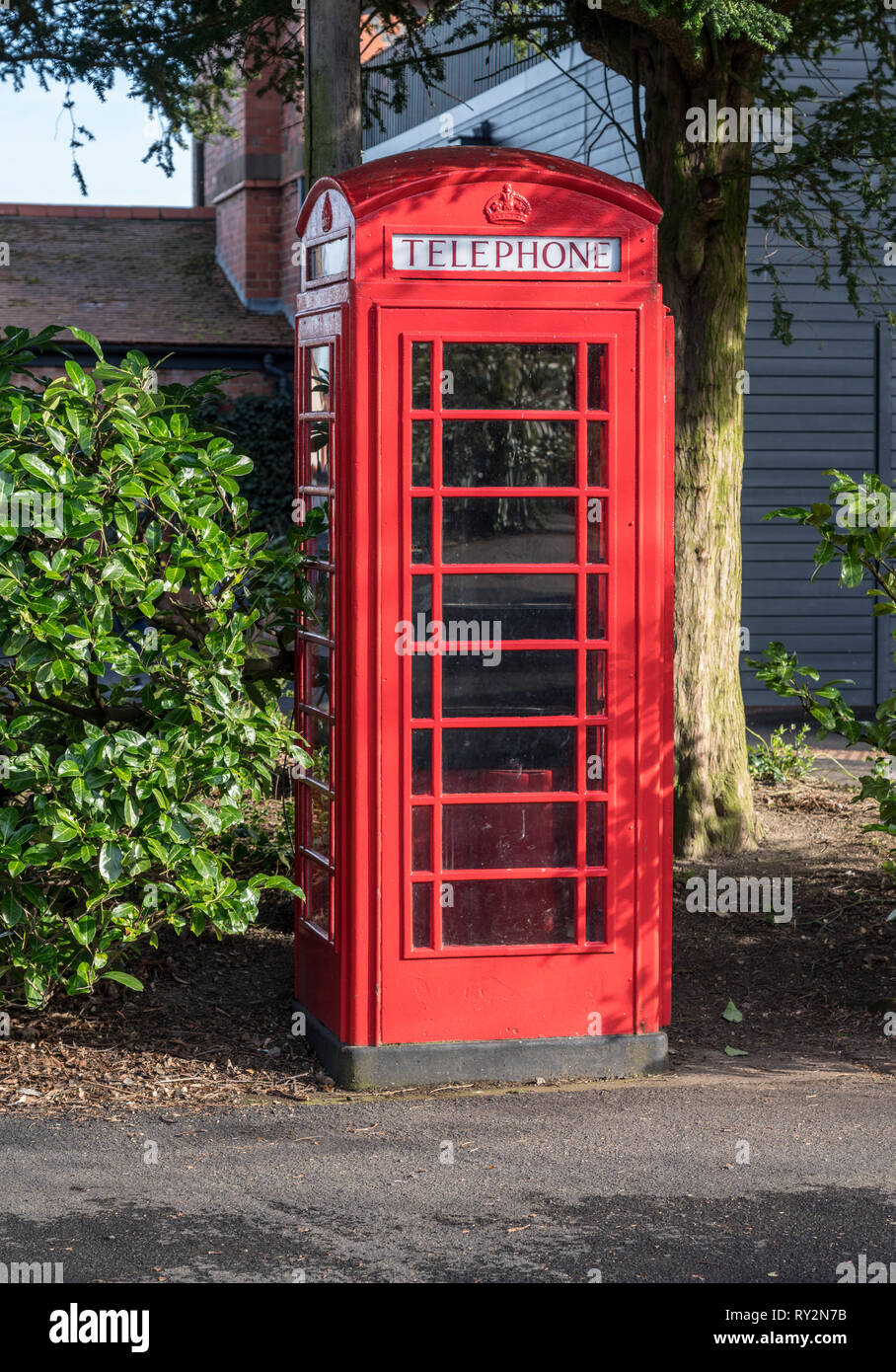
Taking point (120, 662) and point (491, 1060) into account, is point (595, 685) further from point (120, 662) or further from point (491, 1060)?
point (120, 662)

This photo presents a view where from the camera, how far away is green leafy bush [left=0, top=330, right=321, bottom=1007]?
507 centimetres

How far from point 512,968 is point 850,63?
1063 cm

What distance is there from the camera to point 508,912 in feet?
17.5

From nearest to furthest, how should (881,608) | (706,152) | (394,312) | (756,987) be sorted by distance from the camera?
(394,312)
(881,608)
(756,987)
(706,152)

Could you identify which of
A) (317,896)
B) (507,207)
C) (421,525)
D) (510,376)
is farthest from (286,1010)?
(507,207)

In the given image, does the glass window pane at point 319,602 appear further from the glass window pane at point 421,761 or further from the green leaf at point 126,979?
the green leaf at point 126,979

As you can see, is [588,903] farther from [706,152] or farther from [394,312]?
[706,152]

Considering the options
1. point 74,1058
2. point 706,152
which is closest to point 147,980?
point 74,1058

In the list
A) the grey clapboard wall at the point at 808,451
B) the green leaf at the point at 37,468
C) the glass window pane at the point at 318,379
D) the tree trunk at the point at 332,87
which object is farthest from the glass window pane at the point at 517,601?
the grey clapboard wall at the point at 808,451

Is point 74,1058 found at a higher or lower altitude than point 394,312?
lower

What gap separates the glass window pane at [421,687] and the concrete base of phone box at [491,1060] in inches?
43.2

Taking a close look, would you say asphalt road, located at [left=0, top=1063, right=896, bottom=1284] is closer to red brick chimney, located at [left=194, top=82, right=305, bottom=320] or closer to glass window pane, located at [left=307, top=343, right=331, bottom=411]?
glass window pane, located at [left=307, top=343, right=331, bottom=411]

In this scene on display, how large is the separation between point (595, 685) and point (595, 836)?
1.67ft

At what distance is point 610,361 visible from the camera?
16.9ft
